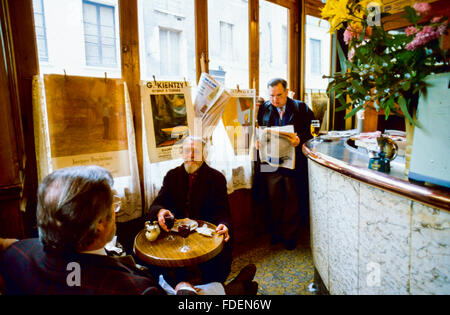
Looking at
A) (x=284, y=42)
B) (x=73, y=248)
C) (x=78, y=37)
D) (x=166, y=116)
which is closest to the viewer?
(x=73, y=248)

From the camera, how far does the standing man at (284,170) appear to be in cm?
304

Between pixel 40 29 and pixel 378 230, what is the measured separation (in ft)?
7.99

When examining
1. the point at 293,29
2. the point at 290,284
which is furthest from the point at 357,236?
the point at 293,29

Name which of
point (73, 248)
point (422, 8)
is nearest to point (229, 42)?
point (422, 8)

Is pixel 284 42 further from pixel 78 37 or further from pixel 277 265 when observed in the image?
pixel 277 265

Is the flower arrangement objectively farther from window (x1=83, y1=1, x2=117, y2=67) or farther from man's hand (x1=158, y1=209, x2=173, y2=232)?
window (x1=83, y1=1, x2=117, y2=67)

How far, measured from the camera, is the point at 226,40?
303 cm

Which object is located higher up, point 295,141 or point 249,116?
point 249,116

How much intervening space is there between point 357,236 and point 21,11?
250cm

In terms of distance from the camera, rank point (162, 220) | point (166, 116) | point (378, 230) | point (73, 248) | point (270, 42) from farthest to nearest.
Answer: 1. point (270, 42)
2. point (166, 116)
3. point (162, 220)
4. point (378, 230)
5. point (73, 248)

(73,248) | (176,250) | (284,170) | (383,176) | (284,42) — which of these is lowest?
(176,250)

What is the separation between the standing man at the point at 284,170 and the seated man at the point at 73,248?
2300 mm

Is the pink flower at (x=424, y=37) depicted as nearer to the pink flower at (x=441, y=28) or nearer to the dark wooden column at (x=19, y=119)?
the pink flower at (x=441, y=28)

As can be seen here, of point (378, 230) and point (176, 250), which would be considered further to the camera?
point (176, 250)
